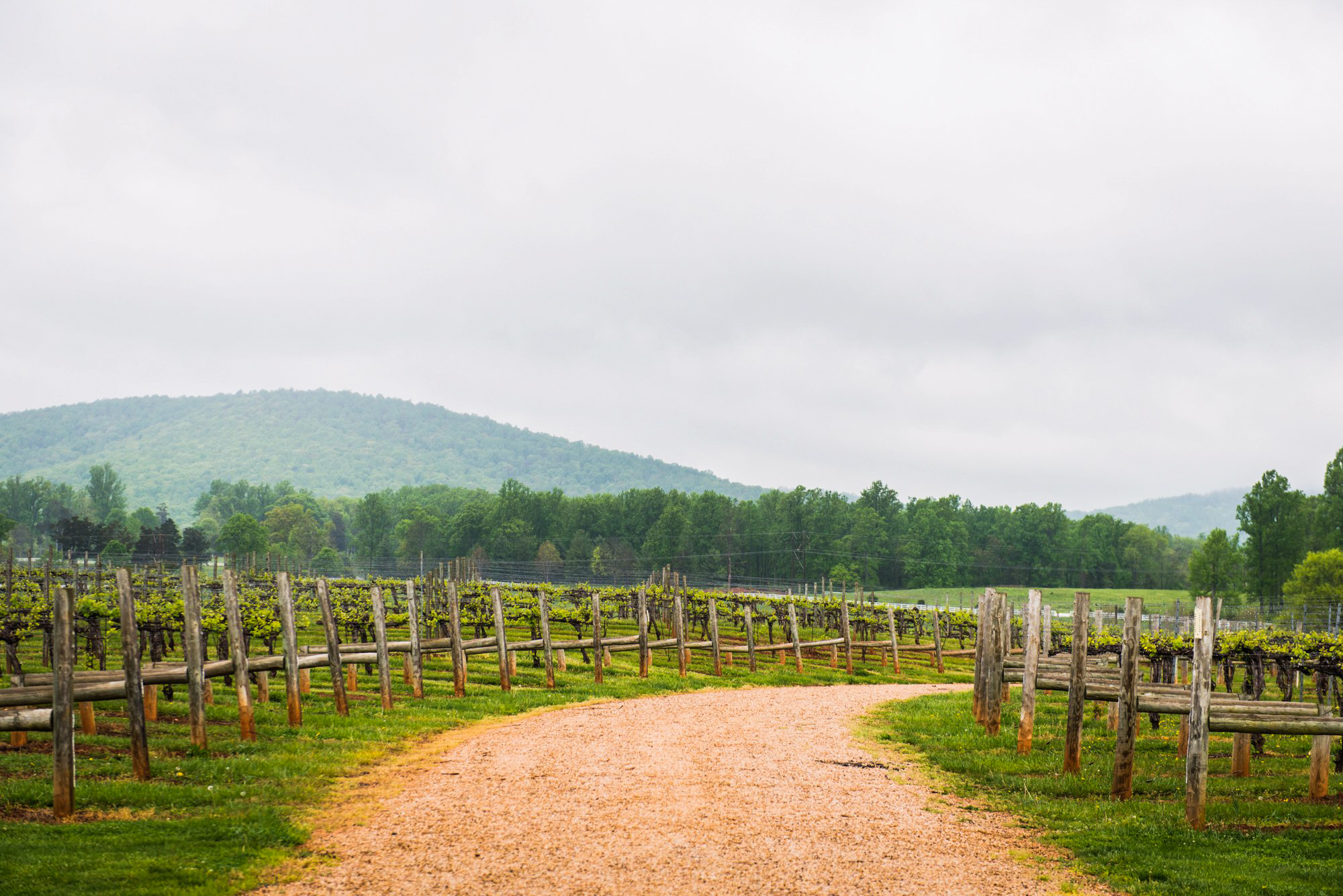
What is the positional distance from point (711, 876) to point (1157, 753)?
32.0 feet

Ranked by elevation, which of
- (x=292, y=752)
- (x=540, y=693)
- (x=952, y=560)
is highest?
(x=292, y=752)

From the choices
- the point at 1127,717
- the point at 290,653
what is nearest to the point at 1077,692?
the point at 1127,717

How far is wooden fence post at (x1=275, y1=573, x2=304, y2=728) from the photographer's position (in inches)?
536

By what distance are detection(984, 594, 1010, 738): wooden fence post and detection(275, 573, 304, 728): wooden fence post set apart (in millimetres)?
10695

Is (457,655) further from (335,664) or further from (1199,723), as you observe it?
(1199,723)

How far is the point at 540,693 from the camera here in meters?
19.8

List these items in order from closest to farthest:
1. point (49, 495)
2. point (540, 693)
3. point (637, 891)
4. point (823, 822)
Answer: point (637, 891) → point (823, 822) → point (540, 693) → point (49, 495)

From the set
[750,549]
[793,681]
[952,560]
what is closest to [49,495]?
[750,549]

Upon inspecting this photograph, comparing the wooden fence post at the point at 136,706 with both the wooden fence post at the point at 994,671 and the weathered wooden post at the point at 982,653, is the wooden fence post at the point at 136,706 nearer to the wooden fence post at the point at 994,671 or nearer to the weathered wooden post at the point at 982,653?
the wooden fence post at the point at 994,671

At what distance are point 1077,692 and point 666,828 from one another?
609cm

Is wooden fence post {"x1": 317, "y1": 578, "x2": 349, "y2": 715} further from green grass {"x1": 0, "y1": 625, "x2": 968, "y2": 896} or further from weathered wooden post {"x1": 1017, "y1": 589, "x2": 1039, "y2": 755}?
weathered wooden post {"x1": 1017, "y1": 589, "x2": 1039, "y2": 755}

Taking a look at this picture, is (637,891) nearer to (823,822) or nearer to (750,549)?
(823,822)

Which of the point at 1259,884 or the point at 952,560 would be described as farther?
the point at 952,560

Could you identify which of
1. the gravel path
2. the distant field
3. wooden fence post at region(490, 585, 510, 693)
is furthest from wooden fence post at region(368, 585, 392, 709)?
the distant field
